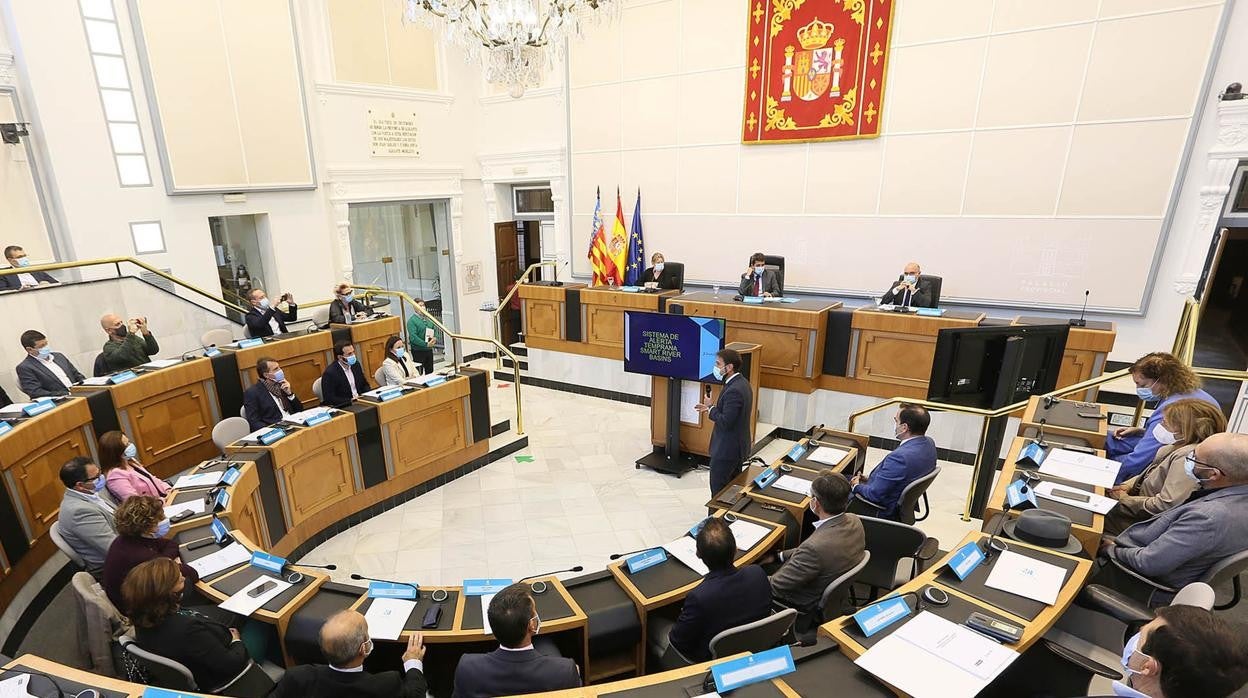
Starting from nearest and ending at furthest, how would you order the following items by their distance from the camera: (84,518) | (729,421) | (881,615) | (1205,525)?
1. (881,615)
2. (1205,525)
3. (84,518)
4. (729,421)

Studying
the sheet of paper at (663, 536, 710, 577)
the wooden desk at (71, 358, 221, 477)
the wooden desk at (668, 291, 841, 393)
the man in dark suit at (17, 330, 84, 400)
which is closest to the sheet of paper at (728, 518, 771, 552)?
the sheet of paper at (663, 536, 710, 577)

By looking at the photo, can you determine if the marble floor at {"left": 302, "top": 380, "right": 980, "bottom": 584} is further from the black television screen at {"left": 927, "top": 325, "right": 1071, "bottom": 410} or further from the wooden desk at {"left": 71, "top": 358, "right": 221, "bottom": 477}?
the wooden desk at {"left": 71, "top": 358, "right": 221, "bottom": 477}

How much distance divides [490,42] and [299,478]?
3.88 metres

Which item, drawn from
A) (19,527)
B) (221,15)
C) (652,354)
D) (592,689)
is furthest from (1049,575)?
(221,15)

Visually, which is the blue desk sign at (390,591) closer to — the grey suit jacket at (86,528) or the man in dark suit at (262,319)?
the grey suit jacket at (86,528)

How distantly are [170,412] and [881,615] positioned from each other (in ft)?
19.1

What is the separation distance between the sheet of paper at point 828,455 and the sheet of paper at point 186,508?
3971 mm

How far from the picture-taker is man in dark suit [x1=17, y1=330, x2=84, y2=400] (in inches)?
185

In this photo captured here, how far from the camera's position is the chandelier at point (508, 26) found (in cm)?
472

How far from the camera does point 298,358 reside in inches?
249

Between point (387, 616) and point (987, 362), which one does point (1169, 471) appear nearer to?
point (987, 362)

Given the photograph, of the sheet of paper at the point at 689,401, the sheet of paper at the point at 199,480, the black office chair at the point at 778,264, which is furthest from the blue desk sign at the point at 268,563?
the black office chair at the point at 778,264

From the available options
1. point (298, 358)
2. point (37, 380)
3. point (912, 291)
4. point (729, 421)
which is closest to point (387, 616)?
point (729, 421)

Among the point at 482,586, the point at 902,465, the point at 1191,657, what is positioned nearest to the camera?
the point at 1191,657
